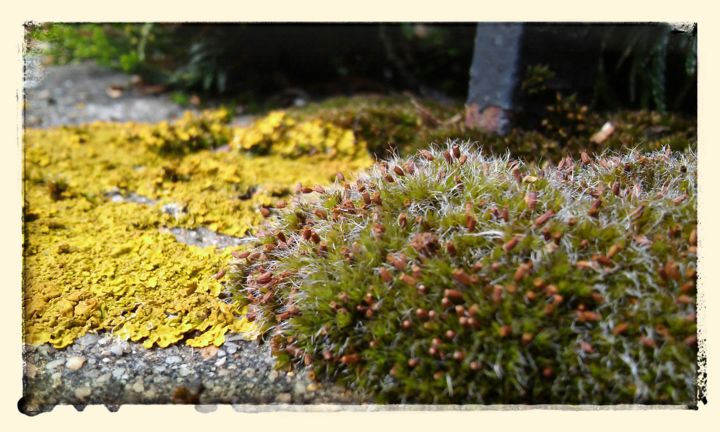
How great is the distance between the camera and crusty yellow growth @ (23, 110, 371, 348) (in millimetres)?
3236

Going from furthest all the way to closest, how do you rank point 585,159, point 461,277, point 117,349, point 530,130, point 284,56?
1. point 284,56
2. point 530,130
3. point 585,159
4. point 117,349
5. point 461,277

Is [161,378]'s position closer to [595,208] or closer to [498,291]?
[498,291]

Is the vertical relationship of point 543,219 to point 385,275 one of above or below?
above

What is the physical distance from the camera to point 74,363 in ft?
10.0

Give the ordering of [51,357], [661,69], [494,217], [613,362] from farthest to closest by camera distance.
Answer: [661,69] < [51,357] < [494,217] < [613,362]

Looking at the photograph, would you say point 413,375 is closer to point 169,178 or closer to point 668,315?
point 668,315

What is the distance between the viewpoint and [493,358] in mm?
2600

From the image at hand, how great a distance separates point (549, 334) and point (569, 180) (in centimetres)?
97

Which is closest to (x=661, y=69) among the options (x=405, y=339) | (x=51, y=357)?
(x=405, y=339)

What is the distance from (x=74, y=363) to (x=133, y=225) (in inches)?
41.6

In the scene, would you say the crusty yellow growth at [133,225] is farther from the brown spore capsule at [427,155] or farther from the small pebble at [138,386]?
the brown spore capsule at [427,155]

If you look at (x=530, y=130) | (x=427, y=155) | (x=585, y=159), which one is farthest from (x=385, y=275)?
(x=530, y=130)

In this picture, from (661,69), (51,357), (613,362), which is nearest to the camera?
(613,362)

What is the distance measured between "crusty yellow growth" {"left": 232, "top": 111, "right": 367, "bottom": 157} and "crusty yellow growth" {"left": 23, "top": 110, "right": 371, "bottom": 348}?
3.0 inches
